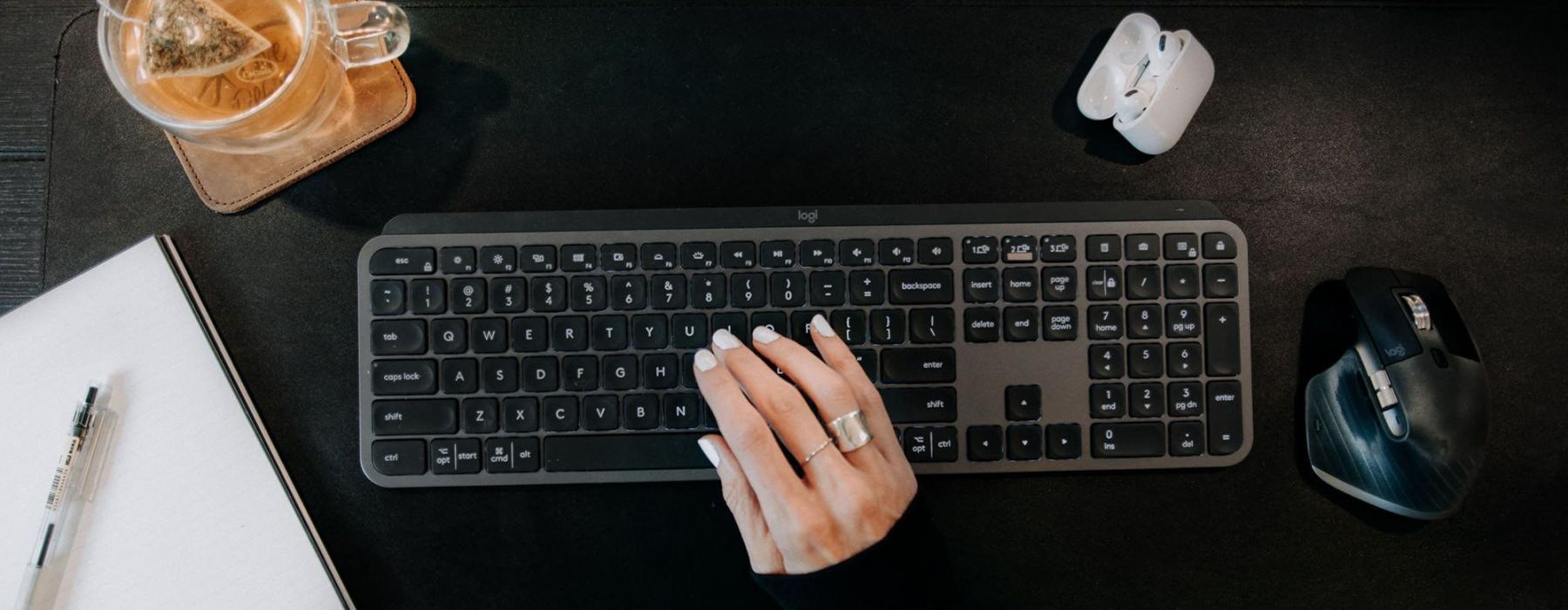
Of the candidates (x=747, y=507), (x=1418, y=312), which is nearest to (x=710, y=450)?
(x=747, y=507)

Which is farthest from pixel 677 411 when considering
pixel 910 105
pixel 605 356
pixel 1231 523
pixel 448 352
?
pixel 1231 523

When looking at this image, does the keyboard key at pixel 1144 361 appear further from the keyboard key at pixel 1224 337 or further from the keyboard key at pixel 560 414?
the keyboard key at pixel 560 414

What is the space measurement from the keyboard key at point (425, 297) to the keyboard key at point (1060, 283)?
50 centimetres

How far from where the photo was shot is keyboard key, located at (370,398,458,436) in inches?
27.2

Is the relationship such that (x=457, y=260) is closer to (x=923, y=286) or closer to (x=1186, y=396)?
(x=923, y=286)

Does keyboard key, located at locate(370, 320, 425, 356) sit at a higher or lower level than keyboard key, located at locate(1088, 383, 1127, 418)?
higher

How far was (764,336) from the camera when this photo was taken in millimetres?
675

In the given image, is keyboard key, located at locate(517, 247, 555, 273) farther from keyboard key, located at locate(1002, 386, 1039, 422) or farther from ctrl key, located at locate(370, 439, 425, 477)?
keyboard key, located at locate(1002, 386, 1039, 422)

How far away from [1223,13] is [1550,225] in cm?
34

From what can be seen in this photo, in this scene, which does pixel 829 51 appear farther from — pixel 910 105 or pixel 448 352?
pixel 448 352

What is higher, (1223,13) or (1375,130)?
(1223,13)

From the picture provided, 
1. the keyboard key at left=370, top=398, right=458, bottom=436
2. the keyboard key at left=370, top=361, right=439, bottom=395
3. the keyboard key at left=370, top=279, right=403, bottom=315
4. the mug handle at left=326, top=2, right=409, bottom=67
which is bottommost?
the keyboard key at left=370, top=398, right=458, bottom=436

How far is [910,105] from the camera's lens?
2.47ft

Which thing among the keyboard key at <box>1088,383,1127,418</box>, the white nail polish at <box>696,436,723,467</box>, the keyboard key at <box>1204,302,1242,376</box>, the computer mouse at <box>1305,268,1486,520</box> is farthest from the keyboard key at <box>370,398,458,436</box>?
the computer mouse at <box>1305,268,1486,520</box>
